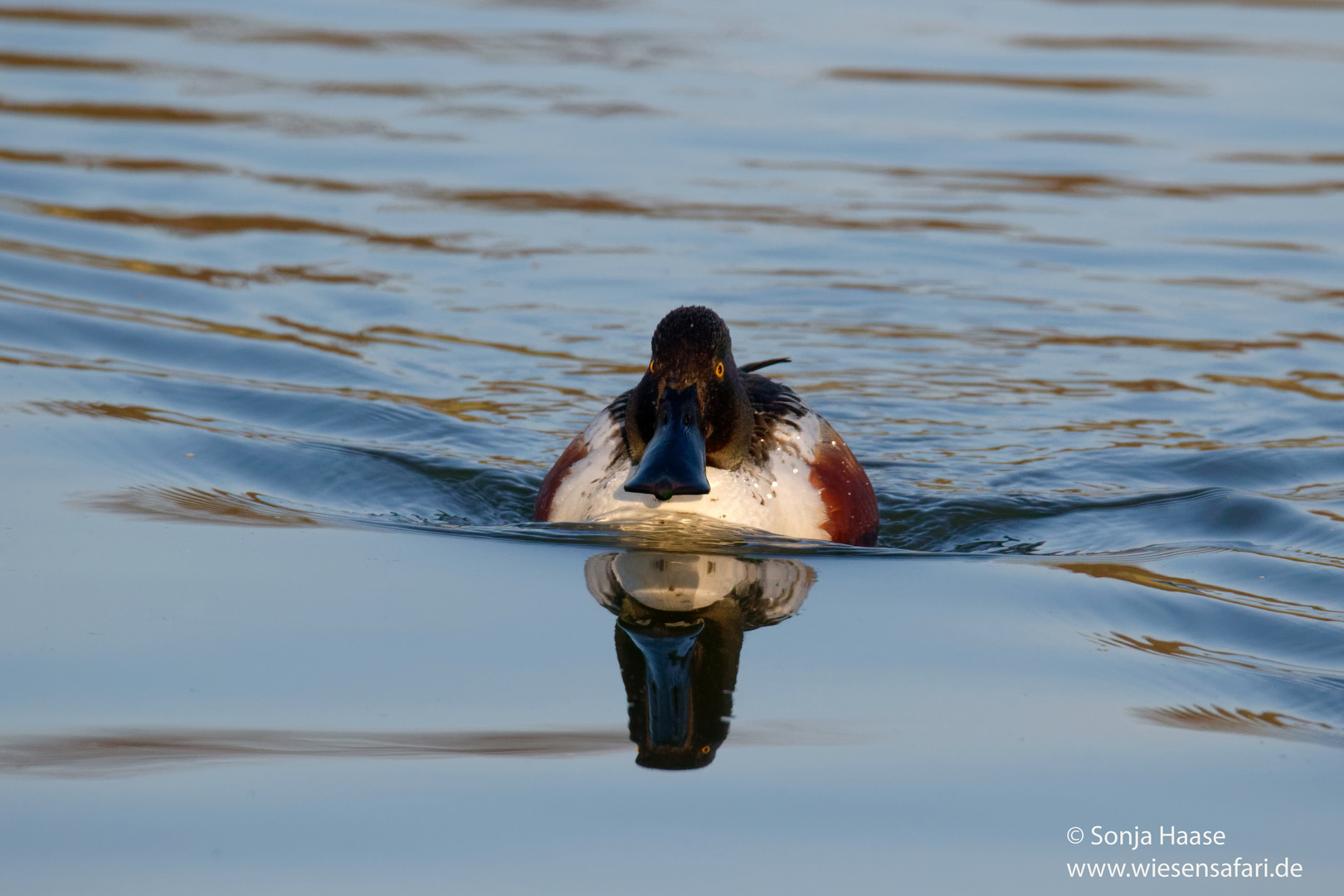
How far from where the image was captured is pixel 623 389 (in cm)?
891

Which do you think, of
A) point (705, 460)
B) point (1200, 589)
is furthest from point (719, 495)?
point (1200, 589)

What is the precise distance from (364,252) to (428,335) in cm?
159

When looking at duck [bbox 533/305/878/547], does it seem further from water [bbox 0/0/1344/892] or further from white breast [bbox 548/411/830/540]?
water [bbox 0/0/1344/892]

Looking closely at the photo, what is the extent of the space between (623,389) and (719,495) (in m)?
2.84

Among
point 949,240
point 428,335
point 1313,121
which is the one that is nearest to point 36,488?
point 428,335

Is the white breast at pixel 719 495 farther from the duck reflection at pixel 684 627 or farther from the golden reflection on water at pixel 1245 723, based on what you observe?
the golden reflection on water at pixel 1245 723

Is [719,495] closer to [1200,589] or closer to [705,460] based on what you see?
[705,460]

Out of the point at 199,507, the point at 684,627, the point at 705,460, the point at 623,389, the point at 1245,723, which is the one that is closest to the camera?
the point at 1245,723

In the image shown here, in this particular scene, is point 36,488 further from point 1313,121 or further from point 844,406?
point 1313,121

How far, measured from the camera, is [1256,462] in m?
7.62

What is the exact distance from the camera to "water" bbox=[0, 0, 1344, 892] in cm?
396

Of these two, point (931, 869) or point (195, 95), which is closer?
point (931, 869)

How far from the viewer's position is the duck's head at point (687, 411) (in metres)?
5.67

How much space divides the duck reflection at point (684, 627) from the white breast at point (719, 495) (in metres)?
0.32
